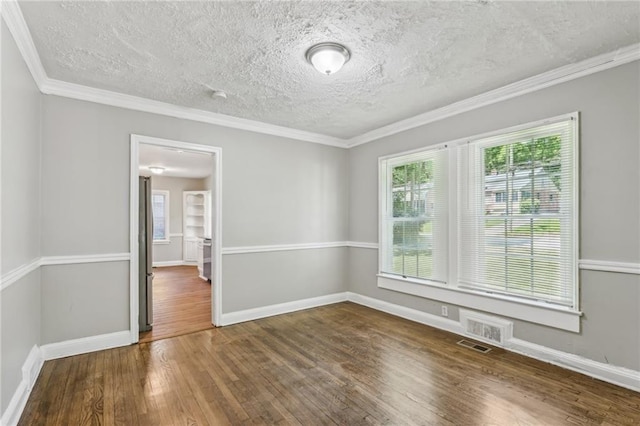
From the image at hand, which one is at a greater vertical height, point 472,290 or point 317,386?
point 472,290

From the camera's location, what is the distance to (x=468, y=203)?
142 inches

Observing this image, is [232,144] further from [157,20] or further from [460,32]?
[460,32]

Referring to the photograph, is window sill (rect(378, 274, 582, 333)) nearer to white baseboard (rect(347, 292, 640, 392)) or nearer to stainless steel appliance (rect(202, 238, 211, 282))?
white baseboard (rect(347, 292, 640, 392))

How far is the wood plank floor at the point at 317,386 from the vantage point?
84.8 inches

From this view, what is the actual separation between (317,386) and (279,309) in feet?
6.69

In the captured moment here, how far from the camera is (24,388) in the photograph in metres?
2.28

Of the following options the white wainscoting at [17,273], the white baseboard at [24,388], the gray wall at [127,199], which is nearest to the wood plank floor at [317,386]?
the white baseboard at [24,388]

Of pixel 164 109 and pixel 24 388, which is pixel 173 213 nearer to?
pixel 164 109

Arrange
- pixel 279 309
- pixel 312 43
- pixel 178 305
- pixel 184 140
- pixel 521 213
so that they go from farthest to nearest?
pixel 178 305 → pixel 279 309 → pixel 184 140 → pixel 521 213 → pixel 312 43

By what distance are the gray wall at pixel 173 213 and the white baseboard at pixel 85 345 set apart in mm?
6158

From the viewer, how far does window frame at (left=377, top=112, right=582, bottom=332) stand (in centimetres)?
278

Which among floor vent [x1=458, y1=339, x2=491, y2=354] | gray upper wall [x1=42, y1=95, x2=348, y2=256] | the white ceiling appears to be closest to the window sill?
floor vent [x1=458, y1=339, x2=491, y2=354]

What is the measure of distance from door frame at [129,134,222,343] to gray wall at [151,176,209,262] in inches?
229

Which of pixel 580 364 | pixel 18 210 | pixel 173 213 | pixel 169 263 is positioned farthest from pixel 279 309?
pixel 173 213
